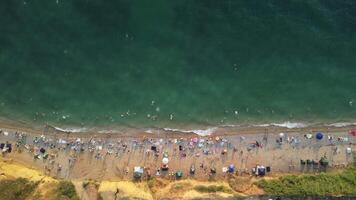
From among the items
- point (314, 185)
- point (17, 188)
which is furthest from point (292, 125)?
point (17, 188)

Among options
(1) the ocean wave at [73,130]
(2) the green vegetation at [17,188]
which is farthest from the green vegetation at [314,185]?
(2) the green vegetation at [17,188]

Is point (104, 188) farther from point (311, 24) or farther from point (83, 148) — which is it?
point (311, 24)

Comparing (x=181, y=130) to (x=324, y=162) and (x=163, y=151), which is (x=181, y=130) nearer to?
(x=163, y=151)

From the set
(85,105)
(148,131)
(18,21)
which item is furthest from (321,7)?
(18,21)

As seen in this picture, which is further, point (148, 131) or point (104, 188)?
point (148, 131)

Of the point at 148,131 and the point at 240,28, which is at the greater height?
the point at 240,28

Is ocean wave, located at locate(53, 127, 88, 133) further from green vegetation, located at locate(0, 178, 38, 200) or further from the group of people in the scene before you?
green vegetation, located at locate(0, 178, 38, 200)
